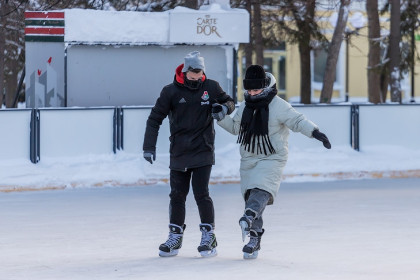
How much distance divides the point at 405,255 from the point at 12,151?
9031 mm

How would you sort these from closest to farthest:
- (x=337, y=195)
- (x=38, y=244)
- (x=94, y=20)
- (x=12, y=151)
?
(x=38, y=244), (x=337, y=195), (x=12, y=151), (x=94, y=20)

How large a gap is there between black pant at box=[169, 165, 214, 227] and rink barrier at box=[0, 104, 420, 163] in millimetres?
7947

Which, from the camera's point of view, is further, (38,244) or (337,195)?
(337,195)

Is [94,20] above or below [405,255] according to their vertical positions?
above

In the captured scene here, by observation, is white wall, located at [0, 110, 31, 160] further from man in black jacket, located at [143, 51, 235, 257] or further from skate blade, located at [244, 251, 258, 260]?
skate blade, located at [244, 251, 258, 260]

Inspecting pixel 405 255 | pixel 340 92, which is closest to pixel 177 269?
pixel 405 255

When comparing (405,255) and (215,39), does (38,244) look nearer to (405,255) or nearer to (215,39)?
(405,255)

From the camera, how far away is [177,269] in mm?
9156

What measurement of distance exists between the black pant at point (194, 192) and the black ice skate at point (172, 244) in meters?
0.05

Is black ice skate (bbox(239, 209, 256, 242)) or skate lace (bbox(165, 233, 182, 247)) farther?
skate lace (bbox(165, 233, 182, 247))

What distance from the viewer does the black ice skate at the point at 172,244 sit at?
32.4 ft

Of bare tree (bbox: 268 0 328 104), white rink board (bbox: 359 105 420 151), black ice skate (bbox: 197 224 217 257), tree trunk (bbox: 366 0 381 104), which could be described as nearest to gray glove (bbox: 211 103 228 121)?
black ice skate (bbox: 197 224 217 257)

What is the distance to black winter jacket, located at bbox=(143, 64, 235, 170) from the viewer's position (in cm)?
986

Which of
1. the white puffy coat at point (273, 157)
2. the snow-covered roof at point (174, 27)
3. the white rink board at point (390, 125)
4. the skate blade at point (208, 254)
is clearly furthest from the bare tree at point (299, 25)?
the skate blade at point (208, 254)
